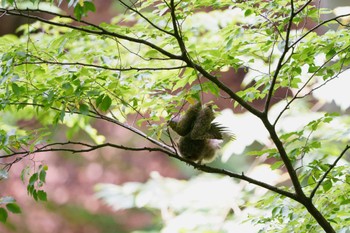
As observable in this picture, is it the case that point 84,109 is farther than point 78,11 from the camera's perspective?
Yes

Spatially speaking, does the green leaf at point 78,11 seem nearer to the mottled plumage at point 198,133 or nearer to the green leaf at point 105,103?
the green leaf at point 105,103

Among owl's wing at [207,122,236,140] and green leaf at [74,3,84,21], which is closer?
green leaf at [74,3,84,21]

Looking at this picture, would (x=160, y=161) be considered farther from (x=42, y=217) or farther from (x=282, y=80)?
(x=282, y=80)

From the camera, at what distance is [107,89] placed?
129cm

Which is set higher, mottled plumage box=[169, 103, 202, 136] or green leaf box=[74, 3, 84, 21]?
green leaf box=[74, 3, 84, 21]

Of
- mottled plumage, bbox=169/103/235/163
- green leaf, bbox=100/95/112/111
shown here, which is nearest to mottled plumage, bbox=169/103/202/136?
mottled plumage, bbox=169/103/235/163

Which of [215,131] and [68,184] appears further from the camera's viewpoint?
[68,184]

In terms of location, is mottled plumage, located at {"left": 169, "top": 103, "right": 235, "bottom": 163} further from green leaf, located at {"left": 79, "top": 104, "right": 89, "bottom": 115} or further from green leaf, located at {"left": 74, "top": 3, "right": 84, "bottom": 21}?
green leaf, located at {"left": 74, "top": 3, "right": 84, "bottom": 21}

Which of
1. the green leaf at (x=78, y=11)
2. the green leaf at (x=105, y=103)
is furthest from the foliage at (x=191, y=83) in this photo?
the green leaf at (x=78, y=11)

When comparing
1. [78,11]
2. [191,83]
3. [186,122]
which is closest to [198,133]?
[186,122]

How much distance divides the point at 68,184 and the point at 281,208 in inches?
108

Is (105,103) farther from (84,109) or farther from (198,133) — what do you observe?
(198,133)

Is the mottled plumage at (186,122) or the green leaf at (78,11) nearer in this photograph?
the green leaf at (78,11)

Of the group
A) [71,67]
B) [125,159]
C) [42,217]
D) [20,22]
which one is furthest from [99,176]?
[71,67]
